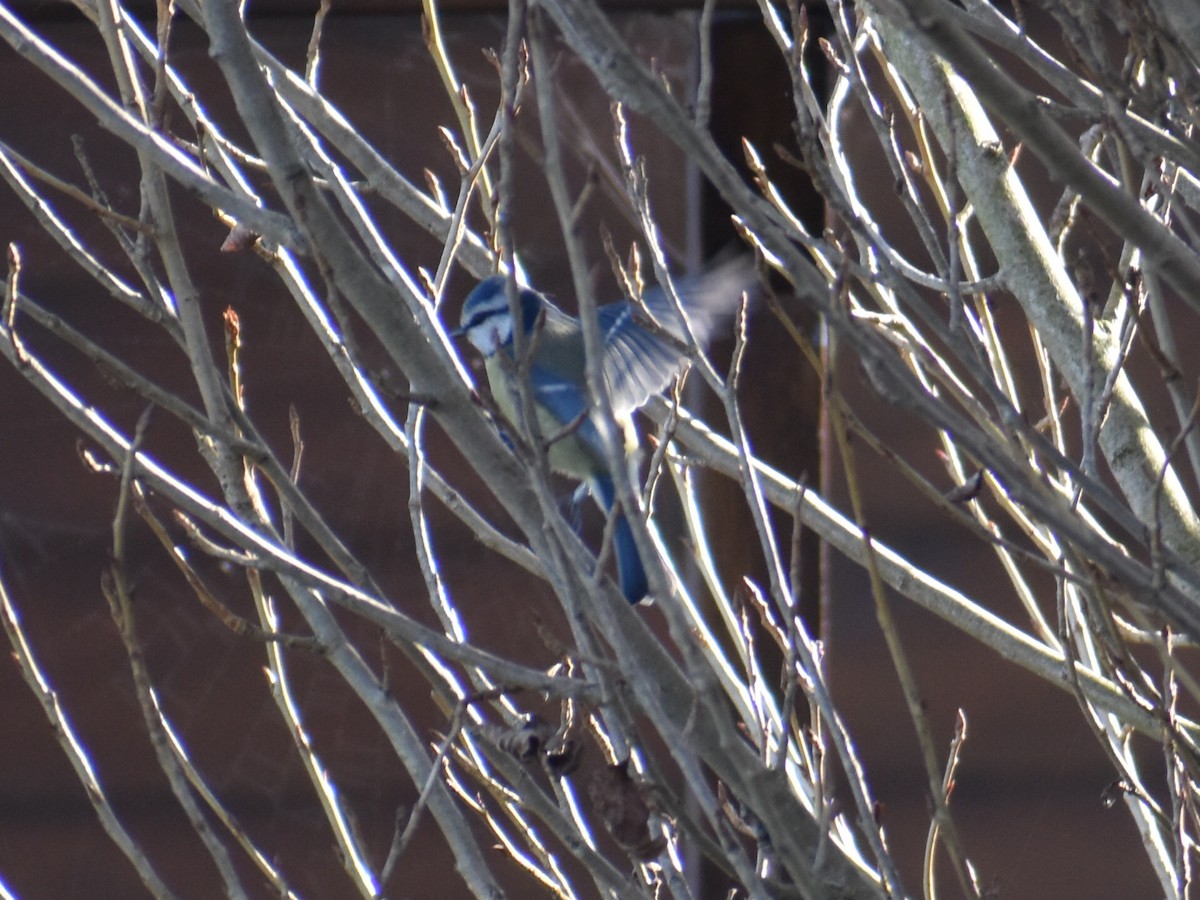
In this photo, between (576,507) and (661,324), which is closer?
(661,324)

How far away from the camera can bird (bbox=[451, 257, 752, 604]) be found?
213 centimetres

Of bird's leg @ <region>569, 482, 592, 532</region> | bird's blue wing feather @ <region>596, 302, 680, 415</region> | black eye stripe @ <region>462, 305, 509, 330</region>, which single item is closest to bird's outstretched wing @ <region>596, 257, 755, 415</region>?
bird's blue wing feather @ <region>596, 302, 680, 415</region>

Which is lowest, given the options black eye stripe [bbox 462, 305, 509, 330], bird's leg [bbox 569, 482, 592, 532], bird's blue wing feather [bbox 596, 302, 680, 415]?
bird's leg [bbox 569, 482, 592, 532]

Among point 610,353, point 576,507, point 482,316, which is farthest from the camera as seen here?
point 576,507

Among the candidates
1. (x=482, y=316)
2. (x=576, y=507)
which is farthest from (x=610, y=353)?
(x=576, y=507)

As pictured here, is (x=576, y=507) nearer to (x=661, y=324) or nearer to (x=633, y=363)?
(x=633, y=363)

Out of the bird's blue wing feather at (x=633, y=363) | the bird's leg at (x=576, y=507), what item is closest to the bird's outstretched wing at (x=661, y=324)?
the bird's blue wing feather at (x=633, y=363)

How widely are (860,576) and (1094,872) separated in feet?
3.23

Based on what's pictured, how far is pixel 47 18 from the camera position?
3.15 m

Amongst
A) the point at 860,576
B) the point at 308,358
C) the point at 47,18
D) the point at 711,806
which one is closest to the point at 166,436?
the point at 308,358

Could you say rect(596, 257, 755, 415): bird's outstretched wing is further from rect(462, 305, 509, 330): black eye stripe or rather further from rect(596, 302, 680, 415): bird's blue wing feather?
rect(462, 305, 509, 330): black eye stripe

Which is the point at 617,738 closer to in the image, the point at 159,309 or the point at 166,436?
the point at 159,309

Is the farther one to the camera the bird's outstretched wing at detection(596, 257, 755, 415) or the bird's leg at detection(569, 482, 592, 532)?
the bird's leg at detection(569, 482, 592, 532)

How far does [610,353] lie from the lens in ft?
7.82
